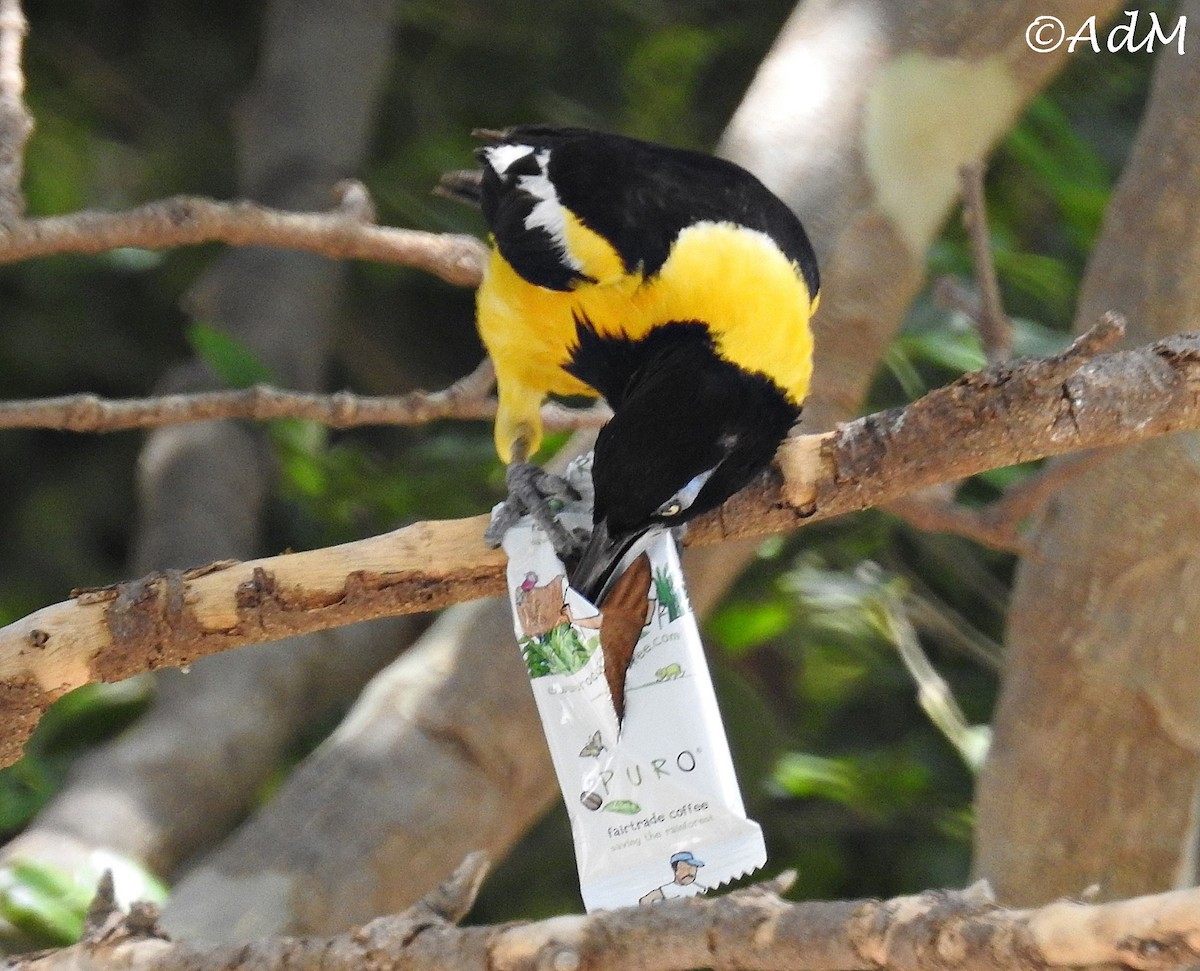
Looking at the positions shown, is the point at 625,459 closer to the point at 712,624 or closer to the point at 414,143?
the point at 712,624

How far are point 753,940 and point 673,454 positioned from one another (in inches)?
27.4

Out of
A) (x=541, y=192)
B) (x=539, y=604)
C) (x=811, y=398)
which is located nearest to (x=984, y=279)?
(x=811, y=398)

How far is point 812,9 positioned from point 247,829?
2.16 meters

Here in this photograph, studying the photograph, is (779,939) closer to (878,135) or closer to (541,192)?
(541,192)

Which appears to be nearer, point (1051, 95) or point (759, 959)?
point (759, 959)

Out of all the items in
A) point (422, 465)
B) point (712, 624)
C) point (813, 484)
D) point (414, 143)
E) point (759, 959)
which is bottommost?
point (759, 959)

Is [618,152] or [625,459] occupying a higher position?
[618,152]

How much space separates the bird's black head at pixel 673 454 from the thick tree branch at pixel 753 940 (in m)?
0.44

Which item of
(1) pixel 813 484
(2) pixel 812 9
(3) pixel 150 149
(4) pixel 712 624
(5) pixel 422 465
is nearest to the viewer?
(1) pixel 813 484

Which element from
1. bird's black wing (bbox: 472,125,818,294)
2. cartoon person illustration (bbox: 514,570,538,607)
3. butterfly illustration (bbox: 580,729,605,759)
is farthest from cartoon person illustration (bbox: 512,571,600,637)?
bird's black wing (bbox: 472,125,818,294)

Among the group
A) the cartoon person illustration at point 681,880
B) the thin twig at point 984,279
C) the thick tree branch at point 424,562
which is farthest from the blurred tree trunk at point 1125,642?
the cartoon person illustration at point 681,880

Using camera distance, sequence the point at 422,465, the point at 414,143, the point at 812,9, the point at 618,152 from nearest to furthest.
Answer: the point at 618,152, the point at 812,9, the point at 422,465, the point at 414,143

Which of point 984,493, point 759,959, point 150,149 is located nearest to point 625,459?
point 759,959

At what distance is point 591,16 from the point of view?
4.53m
